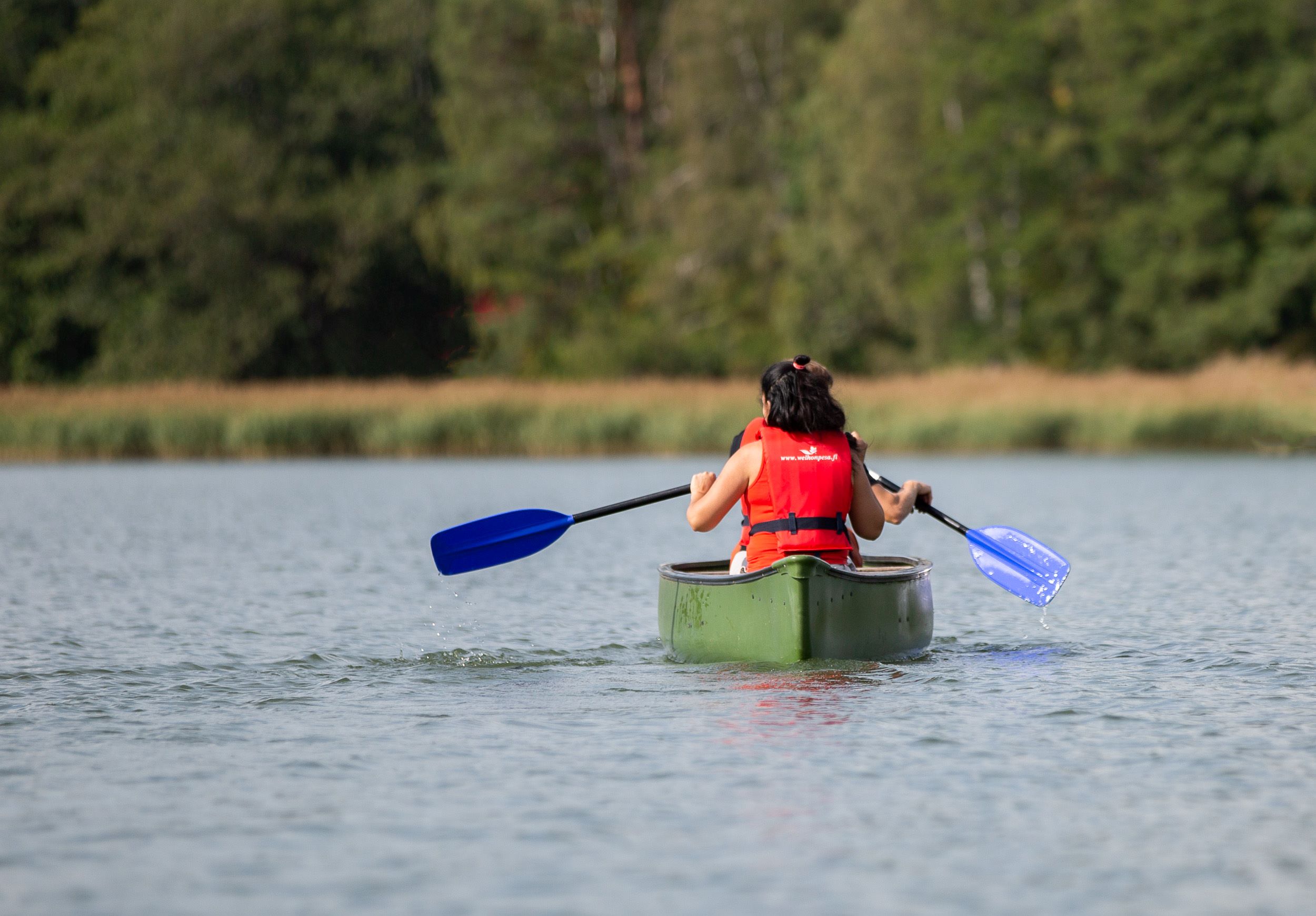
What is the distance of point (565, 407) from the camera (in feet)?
95.0

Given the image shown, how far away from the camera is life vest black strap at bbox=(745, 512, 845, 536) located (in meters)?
7.60

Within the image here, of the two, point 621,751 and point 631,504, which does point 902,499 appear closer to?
point 631,504

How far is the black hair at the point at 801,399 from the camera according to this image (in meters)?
7.49

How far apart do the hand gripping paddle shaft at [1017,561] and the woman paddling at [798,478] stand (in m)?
1.21

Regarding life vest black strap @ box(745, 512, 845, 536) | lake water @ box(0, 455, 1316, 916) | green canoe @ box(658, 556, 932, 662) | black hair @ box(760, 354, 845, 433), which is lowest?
lake water @ box(0, 455, 1316, 916)

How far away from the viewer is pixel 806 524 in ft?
25.0

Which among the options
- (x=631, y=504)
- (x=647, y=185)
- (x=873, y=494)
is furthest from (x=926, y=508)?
(x=647, y=185)

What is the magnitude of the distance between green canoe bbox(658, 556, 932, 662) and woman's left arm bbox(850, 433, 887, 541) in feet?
0.67

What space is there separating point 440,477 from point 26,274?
73.2ft

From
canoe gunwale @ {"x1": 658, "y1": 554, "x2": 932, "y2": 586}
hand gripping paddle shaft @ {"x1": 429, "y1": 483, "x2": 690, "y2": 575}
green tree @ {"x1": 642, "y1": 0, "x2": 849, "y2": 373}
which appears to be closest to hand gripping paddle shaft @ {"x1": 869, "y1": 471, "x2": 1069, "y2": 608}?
canoe gunwale @ {"x1": 658, "y1": 554, "x2": 932, "y2": 586}

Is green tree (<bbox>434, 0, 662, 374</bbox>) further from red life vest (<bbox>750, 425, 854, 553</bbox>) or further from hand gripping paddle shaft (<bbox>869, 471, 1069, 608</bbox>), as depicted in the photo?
red life vest (<bbox>750, 425, 854, 553</bbox>)

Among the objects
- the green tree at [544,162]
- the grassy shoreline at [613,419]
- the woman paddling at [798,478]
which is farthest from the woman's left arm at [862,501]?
the green tree at [544,162]

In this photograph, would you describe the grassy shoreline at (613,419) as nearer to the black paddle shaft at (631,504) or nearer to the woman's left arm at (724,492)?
the black paddle shaft at (631,504)

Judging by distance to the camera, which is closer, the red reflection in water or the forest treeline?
the red reflection in water
